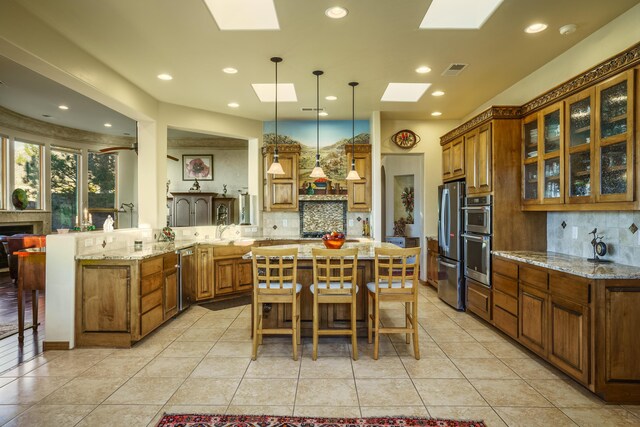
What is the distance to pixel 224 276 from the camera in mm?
5332

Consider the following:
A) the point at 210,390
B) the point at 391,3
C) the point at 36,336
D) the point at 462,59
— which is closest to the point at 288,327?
the point at 210,390

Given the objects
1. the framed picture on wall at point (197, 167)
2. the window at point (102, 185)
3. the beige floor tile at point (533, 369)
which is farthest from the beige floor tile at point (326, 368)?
the window at point (102, 185)

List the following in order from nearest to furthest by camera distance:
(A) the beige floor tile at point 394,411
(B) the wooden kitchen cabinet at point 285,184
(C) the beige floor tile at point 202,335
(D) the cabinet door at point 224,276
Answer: (A) the beige floor tile at point 394,411, (C) the beige floor tile at point 202,335, (D) the cabinet door at point 224,276, (B) the wooden kitchen cabinet at point 285,184

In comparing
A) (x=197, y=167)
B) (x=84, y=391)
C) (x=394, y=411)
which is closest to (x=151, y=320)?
(x=84, y=391)

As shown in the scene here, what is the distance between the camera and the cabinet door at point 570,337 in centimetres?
250

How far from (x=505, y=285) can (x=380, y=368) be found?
1671 millimetres

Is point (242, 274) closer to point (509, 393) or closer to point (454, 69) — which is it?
point (509, 393)

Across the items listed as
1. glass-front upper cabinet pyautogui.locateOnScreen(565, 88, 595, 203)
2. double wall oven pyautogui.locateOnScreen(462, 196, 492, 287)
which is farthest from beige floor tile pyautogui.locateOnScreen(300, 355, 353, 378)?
glass-front upper cabinet pyautogui.locateOnScreen(565, 88, 595, 203)

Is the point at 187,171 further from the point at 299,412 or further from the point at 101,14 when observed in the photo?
the point at 299,412

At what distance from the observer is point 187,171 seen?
8.72m

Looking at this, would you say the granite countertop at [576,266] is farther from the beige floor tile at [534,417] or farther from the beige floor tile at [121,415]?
the beige floor tile at [121,415]

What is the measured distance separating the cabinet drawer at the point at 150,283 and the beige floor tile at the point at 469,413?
2821mm

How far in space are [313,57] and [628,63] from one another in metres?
2.68

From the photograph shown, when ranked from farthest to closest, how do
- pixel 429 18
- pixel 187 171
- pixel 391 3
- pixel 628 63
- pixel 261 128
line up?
pixel 187 171
pixel 261 128
pixel 429 18
pixel 391 3
pixel 628 63
